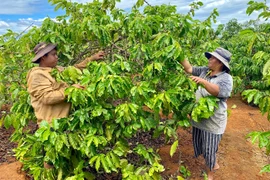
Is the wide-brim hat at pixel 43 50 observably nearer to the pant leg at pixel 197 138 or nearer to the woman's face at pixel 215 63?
the woman's face at pixel 215 63

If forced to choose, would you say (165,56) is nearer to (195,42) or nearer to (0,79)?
(195,42)

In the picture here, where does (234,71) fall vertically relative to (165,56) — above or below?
below

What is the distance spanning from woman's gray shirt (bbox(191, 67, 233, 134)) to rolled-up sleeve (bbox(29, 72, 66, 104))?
1.42 meters

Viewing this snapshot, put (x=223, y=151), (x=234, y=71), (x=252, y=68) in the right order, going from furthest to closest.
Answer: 1. (x=234, y=71)
2. (x=252, y=68)
3. (x=223, y=151)

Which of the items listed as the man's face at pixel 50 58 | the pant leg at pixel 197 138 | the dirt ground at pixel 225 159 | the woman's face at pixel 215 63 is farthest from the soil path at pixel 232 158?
the man's face at pixel 50 58

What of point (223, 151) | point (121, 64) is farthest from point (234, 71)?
point (121, 64)

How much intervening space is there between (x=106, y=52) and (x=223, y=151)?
243 cm

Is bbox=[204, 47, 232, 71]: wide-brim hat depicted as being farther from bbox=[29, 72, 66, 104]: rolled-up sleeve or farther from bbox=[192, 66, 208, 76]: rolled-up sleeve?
bbox=[29, 72, 66, 104]: rolled-up sleeve

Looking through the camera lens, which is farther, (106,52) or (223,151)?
(223,151)

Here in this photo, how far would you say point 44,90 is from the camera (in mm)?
2570

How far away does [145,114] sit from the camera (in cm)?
270

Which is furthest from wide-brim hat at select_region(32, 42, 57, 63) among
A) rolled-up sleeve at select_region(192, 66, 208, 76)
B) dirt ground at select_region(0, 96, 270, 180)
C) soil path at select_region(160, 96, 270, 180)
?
soil path at select_region(160, 96, 270, 180)

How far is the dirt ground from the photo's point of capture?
3561 millimetres

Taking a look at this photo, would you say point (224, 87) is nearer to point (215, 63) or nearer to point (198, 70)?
point (215, 63)
